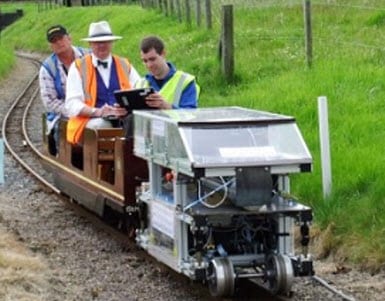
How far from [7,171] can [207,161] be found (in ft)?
25.8

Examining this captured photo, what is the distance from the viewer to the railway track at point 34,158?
8188mm

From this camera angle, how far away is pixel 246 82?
16.9 metres

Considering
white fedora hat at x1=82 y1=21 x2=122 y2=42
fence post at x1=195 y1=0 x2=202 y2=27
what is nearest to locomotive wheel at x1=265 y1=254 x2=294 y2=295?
white fedora hat at x1=82 y1=21 x2=122 y2=42

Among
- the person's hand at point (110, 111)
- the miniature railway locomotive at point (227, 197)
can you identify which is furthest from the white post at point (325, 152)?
the person's hand at point (110, 111)

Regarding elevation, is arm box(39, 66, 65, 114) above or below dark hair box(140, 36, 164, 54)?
below

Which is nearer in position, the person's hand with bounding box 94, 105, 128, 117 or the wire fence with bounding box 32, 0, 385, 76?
the person's hand with bounding box 94, 105, 128, 117

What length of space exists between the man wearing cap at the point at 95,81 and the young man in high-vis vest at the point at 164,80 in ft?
3.34

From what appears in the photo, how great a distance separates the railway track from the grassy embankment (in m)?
1.01

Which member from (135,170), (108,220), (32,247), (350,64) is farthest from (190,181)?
(350,64)

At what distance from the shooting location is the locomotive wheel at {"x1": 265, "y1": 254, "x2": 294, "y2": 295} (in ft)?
25.2

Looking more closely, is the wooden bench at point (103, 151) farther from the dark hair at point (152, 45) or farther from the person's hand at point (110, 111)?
the dark hair at point (152, 45)

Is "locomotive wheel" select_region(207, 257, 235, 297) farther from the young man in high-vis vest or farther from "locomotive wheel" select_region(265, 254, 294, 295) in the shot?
the young man in high-vis vest

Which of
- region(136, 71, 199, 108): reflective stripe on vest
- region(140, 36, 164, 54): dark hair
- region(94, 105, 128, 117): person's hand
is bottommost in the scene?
region(94, 105, 128, 117): person's hand

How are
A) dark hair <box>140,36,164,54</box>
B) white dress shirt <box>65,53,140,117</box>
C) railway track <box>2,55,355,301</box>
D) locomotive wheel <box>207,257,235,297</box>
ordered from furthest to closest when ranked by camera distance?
white dress shirt <box>65,53,140,117</box> → dark hair <box>140,36,164,54</box> → railway track <box>2,55,355,301</box> → locomotive wheel <box>207,257,235,297</box>
